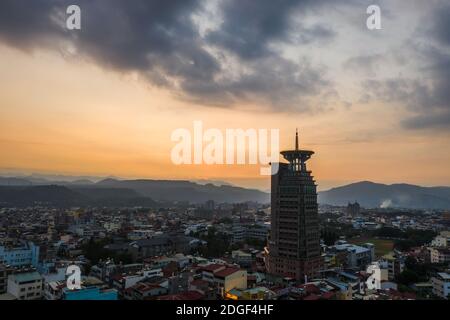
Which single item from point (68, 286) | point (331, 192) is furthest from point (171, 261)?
point (331, 192)

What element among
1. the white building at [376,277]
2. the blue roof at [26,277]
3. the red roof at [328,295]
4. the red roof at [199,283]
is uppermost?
the blue roof at [26,277]

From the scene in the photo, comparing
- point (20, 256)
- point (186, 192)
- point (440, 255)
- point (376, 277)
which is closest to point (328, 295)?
point (376, 277)

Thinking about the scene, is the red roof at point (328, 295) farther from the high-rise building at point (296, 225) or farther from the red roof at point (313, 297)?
the high-rise building at point (296, 225)

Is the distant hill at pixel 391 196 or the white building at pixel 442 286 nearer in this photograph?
the white building at pixel 442 286

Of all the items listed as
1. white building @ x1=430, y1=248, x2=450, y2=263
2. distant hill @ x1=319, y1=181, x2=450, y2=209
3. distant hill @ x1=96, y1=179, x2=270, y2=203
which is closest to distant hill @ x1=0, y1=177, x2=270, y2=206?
distant hill @ x1=96, y1=179, x2=270, y2=203

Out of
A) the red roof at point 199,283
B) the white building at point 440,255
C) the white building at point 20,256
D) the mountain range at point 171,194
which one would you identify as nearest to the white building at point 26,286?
the red roof at point 199,283
